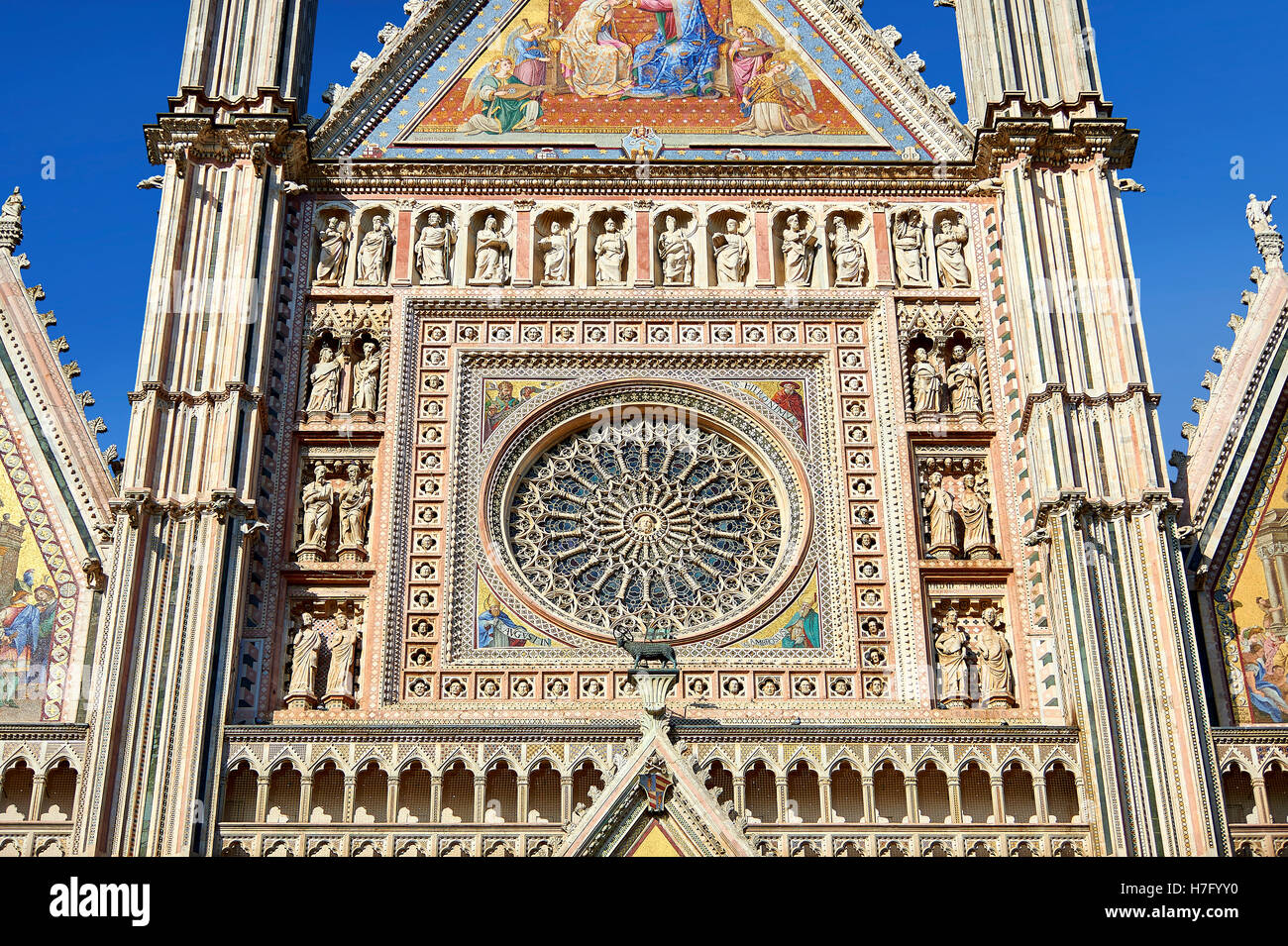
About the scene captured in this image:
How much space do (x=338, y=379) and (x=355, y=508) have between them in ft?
5.23

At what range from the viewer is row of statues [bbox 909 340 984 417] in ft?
63.2

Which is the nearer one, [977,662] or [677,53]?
[977,662]

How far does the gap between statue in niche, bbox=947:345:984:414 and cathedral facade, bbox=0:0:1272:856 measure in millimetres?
39

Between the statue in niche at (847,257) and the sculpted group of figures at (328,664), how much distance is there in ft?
21.8

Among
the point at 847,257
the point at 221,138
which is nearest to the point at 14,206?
the point at 221,138

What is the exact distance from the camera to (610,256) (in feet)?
66.0

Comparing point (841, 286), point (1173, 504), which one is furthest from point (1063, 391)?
point (841, 286)

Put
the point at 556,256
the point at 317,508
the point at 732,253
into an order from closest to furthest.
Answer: the point at 317,508, the point at 556,256, the point at 732,253

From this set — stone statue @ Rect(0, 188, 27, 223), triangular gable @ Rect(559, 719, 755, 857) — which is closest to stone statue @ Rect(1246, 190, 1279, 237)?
stone statue @ Rect(0, 188, 27, 223)

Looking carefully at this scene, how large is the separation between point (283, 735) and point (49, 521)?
11.7 ft

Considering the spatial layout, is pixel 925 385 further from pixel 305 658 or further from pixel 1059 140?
pixel 305 658

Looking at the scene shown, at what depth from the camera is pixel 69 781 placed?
16.4 metres

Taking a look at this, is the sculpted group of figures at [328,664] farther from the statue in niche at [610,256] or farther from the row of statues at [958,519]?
the row of statues at [958,519]
